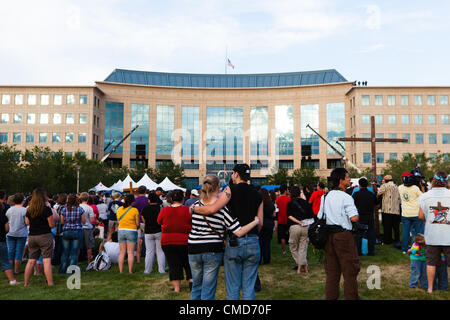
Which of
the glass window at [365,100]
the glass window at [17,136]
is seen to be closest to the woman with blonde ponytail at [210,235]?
the glass window at [365,100]

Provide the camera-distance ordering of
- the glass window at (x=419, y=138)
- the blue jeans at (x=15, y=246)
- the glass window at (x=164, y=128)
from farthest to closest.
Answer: the glass window at (x=164, y=128) < the glass window at (x=419, y=138) < the blue jeans at (x=15, y=246)

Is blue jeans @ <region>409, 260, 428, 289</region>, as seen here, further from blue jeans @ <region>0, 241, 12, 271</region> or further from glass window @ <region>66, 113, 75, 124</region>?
glass window @ <region>66, 113, 75, 124</region>

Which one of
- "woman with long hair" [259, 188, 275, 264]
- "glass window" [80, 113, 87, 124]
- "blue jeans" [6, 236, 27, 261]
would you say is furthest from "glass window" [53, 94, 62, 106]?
"woman with long hair" [259, 188, 275, 264]

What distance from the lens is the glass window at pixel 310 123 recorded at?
80312 mm

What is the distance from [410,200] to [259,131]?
74152 millimetres

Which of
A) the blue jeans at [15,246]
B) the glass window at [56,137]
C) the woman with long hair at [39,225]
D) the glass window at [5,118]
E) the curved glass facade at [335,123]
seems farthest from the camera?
the curved glass facade at [335,123]

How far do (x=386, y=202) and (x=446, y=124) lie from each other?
73600 millimetres

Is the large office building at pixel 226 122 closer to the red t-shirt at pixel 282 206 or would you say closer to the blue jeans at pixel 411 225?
the red t-shirt at pixel 282 206

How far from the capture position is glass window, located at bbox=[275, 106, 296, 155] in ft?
268

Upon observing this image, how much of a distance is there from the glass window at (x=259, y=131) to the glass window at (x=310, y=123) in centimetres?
799

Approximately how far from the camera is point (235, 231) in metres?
4.82

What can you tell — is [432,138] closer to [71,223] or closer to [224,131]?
[224,131]

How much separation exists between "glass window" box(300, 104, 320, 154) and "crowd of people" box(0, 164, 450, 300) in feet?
226

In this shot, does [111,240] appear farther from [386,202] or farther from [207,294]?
[386,202]
